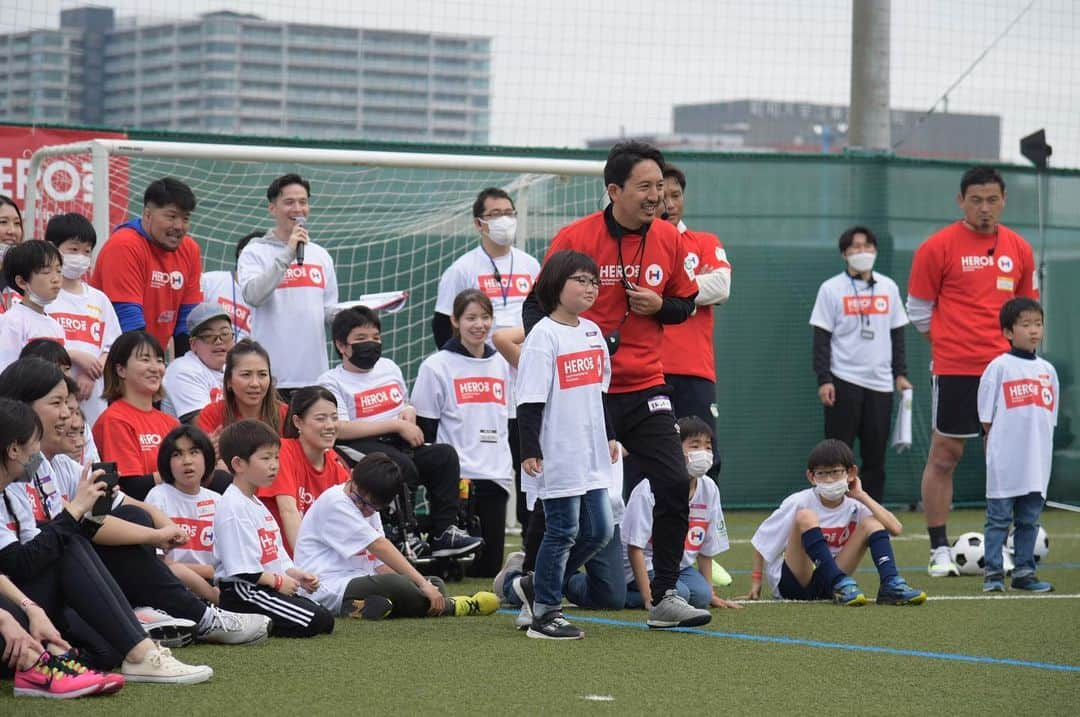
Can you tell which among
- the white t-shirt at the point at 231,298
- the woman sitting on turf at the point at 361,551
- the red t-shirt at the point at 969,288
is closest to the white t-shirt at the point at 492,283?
the white t-shirt at the point at 231,298

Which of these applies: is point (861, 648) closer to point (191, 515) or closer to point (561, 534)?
point (561, 534)

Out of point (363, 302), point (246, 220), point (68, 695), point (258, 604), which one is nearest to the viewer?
point (68, 695)

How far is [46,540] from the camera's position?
16.5 ft

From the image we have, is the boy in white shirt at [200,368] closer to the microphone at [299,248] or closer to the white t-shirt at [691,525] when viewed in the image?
the microphone at [299,248]

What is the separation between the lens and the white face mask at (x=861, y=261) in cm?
1127

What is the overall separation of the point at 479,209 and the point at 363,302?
882 mm

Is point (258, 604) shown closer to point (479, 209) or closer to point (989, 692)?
point (989, 692)

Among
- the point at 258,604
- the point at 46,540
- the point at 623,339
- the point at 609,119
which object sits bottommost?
the point at 258,604

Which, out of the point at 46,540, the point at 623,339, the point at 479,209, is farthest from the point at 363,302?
the point at 46,540

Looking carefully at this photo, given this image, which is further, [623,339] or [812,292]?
[812,292]

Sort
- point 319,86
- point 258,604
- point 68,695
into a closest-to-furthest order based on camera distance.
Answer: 1. point 68,695
2. point 258,604
3. point 319,86

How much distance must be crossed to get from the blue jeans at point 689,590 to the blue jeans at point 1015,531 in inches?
68.9

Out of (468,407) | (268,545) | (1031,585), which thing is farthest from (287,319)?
(1031,585)

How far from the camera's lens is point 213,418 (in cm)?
755
